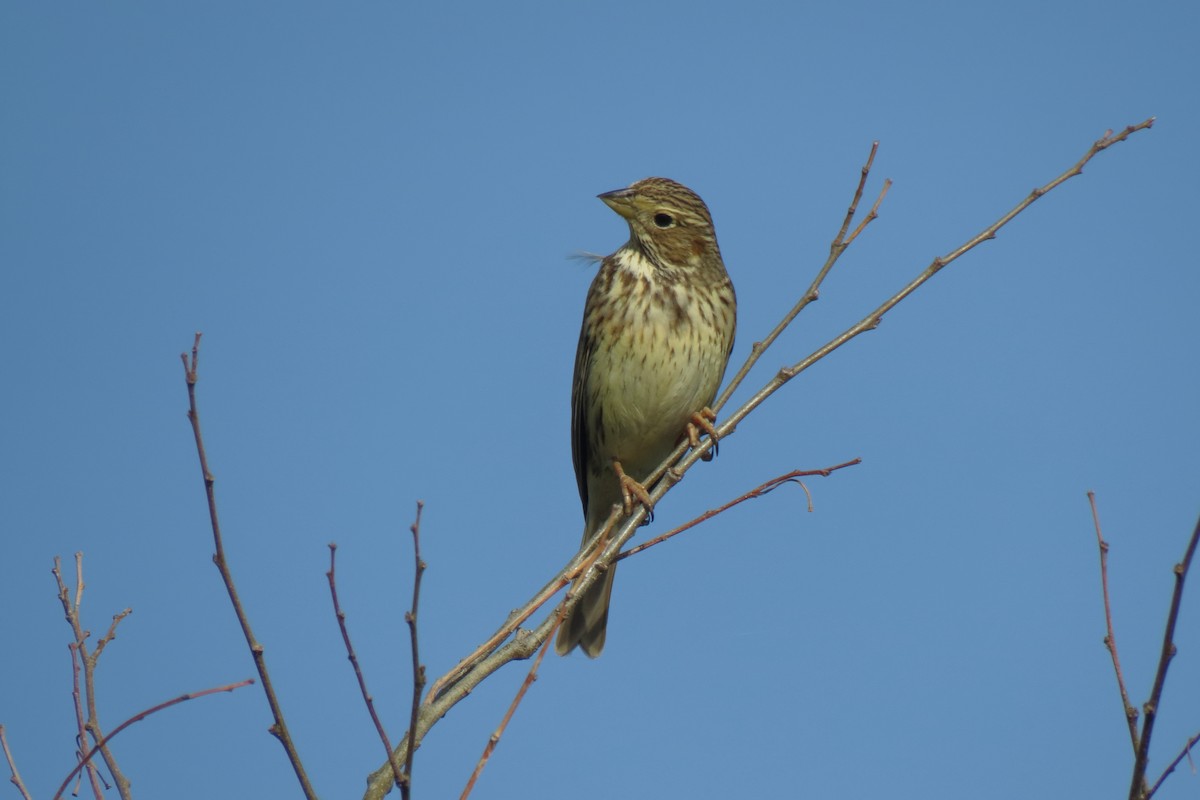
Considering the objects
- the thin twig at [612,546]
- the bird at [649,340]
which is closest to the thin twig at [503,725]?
the thin twig at [612,546]

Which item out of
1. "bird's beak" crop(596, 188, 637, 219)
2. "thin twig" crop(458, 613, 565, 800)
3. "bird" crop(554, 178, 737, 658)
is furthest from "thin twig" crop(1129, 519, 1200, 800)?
"bird's beak" crop(596, 188, 637, 219)

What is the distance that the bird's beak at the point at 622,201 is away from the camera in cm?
609

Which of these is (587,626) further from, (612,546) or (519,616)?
(519,616)

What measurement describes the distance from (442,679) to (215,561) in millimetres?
620

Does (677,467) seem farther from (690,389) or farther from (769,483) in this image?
(690,389)

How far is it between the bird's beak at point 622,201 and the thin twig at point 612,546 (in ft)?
5.11

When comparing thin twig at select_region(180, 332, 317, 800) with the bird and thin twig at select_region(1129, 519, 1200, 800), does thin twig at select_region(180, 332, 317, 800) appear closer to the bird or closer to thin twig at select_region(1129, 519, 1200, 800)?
thin twig at select_region(1129, 519, 1200, 800)

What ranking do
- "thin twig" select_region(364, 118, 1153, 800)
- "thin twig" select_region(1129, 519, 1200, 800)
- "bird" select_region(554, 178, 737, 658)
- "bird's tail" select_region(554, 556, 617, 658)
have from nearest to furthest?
"thin twig" select_region(1129, 519, 1200, 800) < "thin twig" select_region(364, 118, 1153, 800) < "bird" select_region(554, 178, 737, 658) < "bird's tail" select_region(554, 556, 617, 658)

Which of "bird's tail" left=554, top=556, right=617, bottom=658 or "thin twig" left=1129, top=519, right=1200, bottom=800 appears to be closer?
"thin twig" left=1129, top=519, right=1200, bottom=800

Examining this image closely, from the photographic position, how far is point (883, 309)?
426 centimetres

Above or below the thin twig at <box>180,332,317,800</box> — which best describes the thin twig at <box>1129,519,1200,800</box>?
below

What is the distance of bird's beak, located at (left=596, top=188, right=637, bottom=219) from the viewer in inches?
240

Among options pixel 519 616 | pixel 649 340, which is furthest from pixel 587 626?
pixel 519 616

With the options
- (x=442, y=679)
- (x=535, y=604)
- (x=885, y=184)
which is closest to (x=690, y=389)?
(x=885, y=184)
